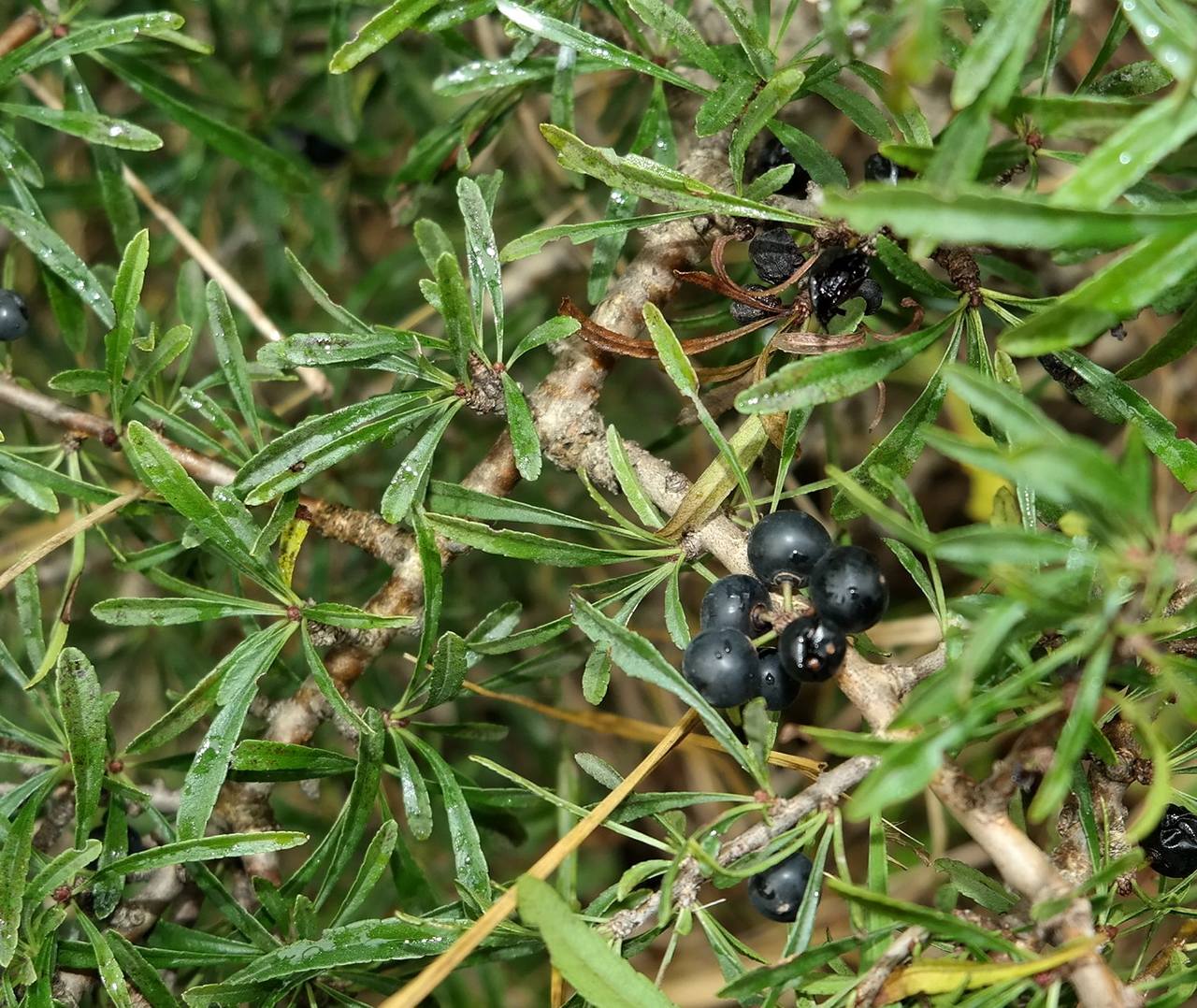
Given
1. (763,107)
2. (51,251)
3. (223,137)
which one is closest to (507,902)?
(763,107)

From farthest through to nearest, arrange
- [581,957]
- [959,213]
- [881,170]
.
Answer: [881,170], [581,957], [959,213]

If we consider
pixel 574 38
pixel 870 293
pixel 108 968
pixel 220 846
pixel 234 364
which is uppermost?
pixel 574 38

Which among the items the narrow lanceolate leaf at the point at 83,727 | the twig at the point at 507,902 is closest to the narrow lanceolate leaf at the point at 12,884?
the narrow lanceolate leaf at the point at 83,727

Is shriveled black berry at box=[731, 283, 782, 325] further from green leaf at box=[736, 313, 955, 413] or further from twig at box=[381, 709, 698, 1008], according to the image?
twig at box=[381, 709, 698, 1008]

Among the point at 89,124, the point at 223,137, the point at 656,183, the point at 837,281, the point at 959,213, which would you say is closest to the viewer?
the point at 959,213

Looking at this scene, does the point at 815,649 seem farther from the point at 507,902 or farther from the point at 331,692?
the point at 331,692

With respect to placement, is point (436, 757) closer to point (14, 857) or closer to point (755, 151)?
point (14, 857)
